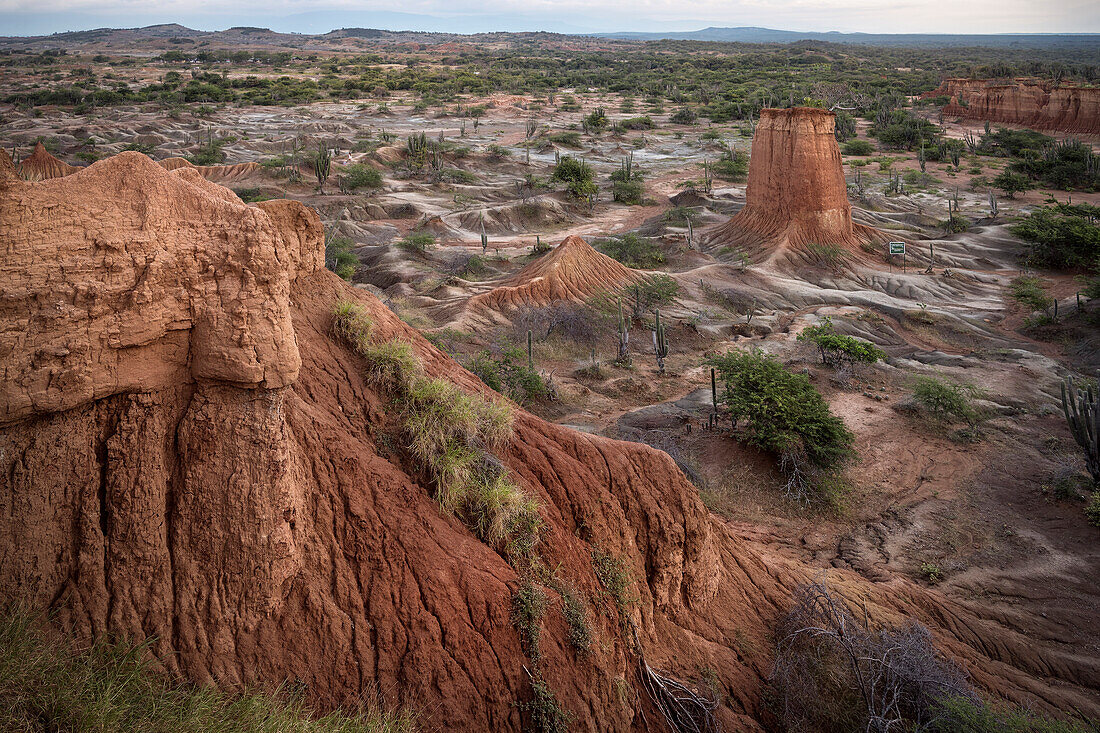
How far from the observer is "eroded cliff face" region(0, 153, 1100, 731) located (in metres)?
4.02

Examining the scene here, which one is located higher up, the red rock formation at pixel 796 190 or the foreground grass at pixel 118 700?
the red rock formation at pixel 796 190

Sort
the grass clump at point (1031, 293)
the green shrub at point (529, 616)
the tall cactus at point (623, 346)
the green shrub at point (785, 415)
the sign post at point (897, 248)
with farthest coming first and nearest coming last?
the sign post at point (897, 248) < the grass clump at point (1031, 293) < the tall cactus at point (623, 346) < the green shrub at point (785, 415) < the green shrub at point (529, 616)

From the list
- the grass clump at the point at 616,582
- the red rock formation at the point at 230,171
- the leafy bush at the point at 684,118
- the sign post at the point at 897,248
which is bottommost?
the grass clump at the point at 616,582

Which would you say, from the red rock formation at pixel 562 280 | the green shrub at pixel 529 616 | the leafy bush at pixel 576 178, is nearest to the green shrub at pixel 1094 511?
the green shrub at pixel 529 616

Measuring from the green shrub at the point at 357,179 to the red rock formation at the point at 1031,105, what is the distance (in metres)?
51.4

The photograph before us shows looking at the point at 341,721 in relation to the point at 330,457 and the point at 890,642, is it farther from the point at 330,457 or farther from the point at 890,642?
the point at 890,642

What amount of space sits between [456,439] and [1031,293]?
24.4m

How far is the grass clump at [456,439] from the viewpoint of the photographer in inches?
220

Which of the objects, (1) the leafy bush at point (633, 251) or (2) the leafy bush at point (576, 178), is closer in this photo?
(1) the leafy bush at point (633, 251)

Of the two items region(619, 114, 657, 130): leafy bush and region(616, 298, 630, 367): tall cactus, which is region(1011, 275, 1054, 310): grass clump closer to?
region(616, 298, 630, 367): tall cactus

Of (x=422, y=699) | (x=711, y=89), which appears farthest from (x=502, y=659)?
(x=711, y=89)

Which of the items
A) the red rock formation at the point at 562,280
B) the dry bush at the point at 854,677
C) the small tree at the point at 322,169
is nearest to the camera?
the dry bush at the point at 854,677

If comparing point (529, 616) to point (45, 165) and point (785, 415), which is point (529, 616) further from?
point (45, 165)

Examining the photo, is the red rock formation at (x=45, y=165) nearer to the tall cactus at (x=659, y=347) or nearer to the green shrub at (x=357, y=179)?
the tall cactus at (x=659, y=347)
